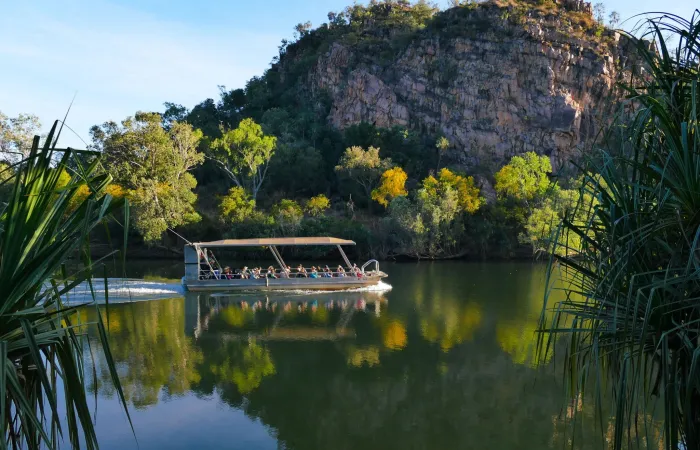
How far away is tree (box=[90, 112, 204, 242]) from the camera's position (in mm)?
40062

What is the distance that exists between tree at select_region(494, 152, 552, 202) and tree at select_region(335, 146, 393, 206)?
33.7 ft

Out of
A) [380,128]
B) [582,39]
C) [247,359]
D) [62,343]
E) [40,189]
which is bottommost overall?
[247,359]

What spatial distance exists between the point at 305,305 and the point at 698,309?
1981 cm

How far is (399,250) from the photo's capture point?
44750 mm

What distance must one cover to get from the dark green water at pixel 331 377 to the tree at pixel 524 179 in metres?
22.7

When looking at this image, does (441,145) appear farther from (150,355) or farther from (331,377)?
(331,377)

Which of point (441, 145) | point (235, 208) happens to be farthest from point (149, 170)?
point (441, 145)

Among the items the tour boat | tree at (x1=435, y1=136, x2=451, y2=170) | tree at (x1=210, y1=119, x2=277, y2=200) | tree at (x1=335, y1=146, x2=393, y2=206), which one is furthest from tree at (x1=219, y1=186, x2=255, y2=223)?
tree at (x1=435, y1=136, x2=451, y2=170)

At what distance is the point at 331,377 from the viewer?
14.0m

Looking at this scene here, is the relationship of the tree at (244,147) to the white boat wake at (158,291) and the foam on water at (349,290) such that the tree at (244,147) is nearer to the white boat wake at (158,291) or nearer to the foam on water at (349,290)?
the white boat wake at (158,291)

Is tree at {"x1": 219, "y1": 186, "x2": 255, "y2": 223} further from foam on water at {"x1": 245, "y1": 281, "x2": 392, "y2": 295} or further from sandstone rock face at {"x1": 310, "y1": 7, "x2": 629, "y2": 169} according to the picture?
sandstone rock face at {"x1": 310, "y1": 7, "x2": 629, "y2": 169}

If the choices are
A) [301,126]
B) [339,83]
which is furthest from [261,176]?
[339,83]

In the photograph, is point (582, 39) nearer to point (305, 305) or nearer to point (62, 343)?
point (305, 305)

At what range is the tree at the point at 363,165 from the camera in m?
51.3
